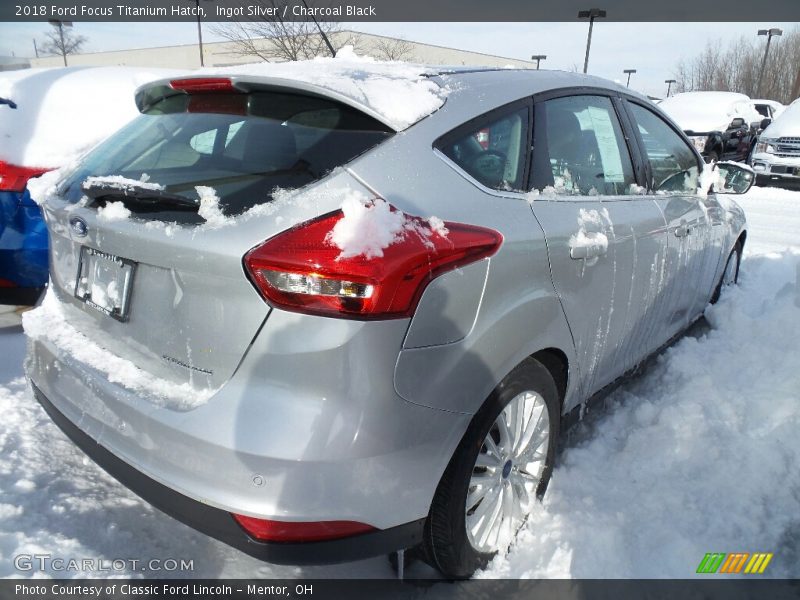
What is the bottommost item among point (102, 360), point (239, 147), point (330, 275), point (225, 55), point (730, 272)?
point (730, 272)

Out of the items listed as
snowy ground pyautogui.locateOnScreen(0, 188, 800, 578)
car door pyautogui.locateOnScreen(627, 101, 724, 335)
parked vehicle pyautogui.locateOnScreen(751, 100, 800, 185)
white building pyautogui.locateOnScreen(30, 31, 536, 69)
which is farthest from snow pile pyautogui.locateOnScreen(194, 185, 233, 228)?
white building pyautogui.locateOnScreen(30, 31, 536, 69)

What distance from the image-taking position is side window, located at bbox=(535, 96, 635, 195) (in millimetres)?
Answer: 2318

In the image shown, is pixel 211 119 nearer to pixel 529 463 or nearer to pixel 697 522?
pixel 529 463

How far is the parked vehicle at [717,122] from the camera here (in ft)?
45.9

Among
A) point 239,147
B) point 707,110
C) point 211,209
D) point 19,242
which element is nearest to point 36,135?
point 19,242

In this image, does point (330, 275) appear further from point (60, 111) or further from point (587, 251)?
point (60, 111)

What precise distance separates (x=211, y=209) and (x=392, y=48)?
2828 cm

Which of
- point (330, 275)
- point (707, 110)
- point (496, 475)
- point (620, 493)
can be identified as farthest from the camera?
point (707, 110)

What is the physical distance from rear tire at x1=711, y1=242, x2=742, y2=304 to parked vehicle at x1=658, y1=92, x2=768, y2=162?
10082mm

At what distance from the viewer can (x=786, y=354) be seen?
358 centimetres

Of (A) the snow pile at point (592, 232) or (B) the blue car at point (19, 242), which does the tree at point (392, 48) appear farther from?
(A) the snow pile at point (592, 232)

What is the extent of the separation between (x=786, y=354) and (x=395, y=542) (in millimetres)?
3044

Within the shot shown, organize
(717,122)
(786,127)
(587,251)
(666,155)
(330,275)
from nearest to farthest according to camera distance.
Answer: (330,275), (587,251), (666,155), (786,127), (717,122)

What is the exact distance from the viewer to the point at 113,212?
183 centimetres
